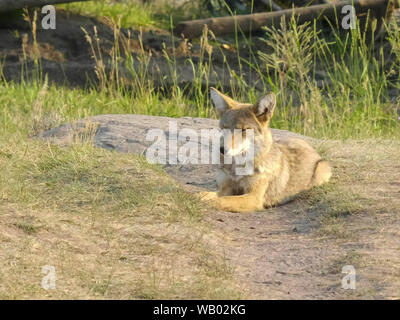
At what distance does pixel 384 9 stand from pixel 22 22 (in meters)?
5.78

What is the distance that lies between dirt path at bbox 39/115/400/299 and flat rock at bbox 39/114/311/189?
0.01m

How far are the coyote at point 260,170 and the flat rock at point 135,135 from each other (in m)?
0.54

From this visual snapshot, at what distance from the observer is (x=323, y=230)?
16.5ft

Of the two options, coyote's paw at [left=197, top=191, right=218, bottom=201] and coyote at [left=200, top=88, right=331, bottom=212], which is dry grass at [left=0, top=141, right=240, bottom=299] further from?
coyote at [left=200, top=88, right=331, bottom=212]

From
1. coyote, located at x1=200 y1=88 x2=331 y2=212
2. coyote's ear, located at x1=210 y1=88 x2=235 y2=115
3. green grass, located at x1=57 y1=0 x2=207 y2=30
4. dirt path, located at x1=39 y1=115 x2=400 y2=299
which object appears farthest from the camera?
green grass, located at x1=57 y1=0 x2=207 y2=30

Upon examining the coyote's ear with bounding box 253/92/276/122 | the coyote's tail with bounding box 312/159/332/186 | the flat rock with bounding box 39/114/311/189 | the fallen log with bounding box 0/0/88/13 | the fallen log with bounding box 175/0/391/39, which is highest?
the fallen log with bounding box 0/0/88/13

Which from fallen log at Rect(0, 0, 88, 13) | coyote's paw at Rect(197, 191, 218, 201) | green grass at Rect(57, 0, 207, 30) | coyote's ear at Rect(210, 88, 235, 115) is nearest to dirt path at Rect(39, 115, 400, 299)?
coyote's paw at Rect(197, 191, 218, 201)

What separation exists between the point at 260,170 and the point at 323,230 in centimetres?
87

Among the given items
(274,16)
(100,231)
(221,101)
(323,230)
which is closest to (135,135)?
(221,101)

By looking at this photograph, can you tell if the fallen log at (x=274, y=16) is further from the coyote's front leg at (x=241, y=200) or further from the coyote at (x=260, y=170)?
the coyote's front leg at (x=241, y=200)

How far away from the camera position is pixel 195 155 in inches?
268

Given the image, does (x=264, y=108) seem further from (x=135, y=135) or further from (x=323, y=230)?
(x=135, y=135)

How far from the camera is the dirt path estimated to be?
4.01 meters

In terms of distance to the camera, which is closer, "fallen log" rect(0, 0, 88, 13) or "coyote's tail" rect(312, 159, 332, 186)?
"coyote's tail" rect(312, 159, 332, 186)
